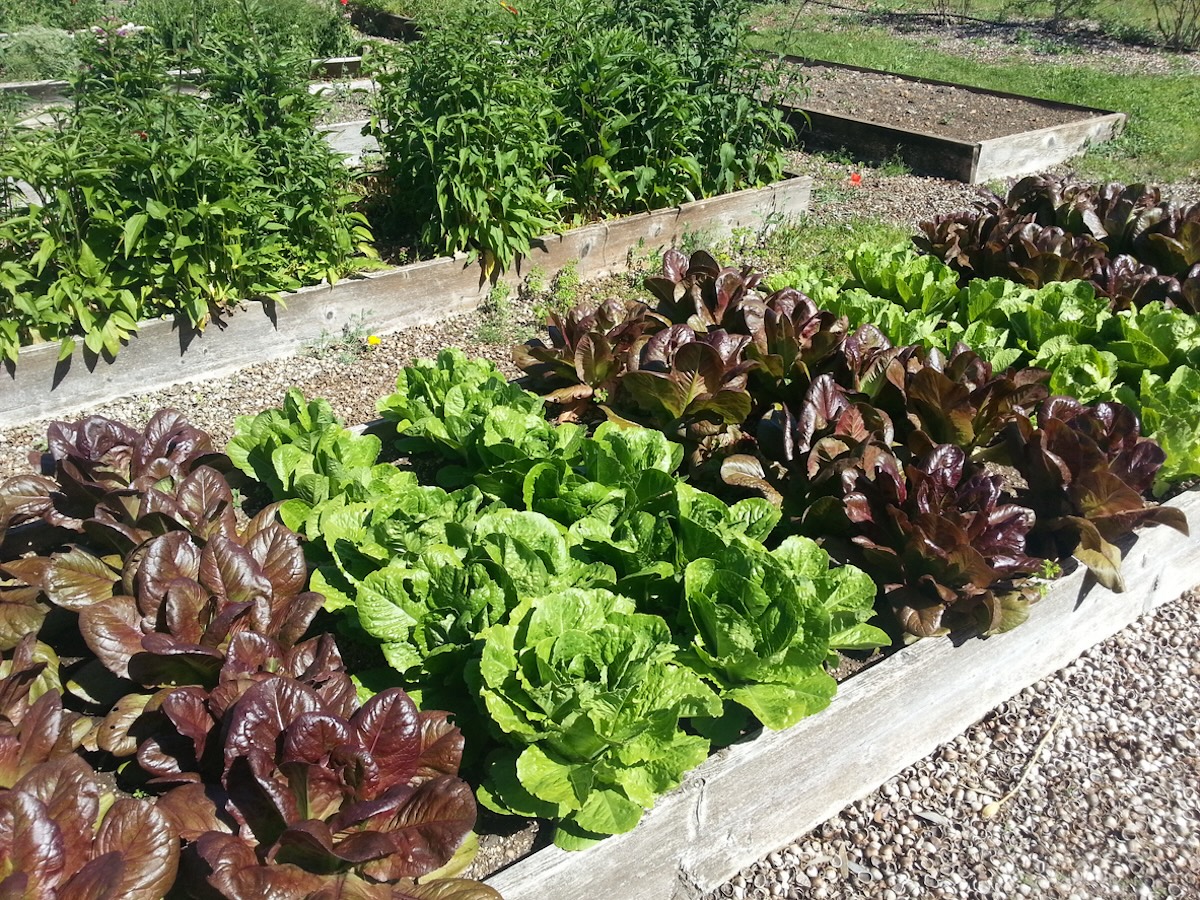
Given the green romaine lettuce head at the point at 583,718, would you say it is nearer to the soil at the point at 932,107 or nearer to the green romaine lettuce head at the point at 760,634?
the green romaine lettuce head at the point at 760,634

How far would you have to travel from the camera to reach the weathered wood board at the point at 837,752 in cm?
232

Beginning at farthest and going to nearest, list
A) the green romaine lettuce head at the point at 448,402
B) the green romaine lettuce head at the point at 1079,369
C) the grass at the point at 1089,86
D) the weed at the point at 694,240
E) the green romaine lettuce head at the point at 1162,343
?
the grass at the point at 1089,86
the weed at the point at 694,240
the green romaine lettuce head at the point at 1162,343
the green romaine lettuce head at the point at 1079,369
the green romaine lettuce head at the point at 448,402

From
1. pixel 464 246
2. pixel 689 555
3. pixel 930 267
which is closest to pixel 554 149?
pixel 464 246

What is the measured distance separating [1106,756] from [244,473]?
3.31 m

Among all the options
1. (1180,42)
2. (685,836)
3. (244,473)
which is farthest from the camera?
(1180,42)

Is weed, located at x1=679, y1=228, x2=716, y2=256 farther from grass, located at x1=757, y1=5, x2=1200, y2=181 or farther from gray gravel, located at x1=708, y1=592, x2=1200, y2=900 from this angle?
gray gravel, located at x1=708, y1=592, x2=1200, y2=900

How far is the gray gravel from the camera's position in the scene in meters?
2.70

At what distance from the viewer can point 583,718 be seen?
2191mm

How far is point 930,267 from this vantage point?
15.6 ft

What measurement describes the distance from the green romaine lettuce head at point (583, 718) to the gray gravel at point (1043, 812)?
64 centimetres

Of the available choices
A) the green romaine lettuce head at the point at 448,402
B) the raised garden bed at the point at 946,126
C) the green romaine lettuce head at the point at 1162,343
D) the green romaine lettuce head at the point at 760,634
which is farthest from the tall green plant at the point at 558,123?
the green romaine lettuce head at the point at 760,634

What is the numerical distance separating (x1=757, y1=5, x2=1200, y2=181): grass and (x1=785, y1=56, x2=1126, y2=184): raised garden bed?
359 millimetres

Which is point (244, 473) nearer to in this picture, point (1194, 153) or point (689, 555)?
point (689, 555)

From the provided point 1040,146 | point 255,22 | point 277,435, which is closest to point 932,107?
point 1040,146
